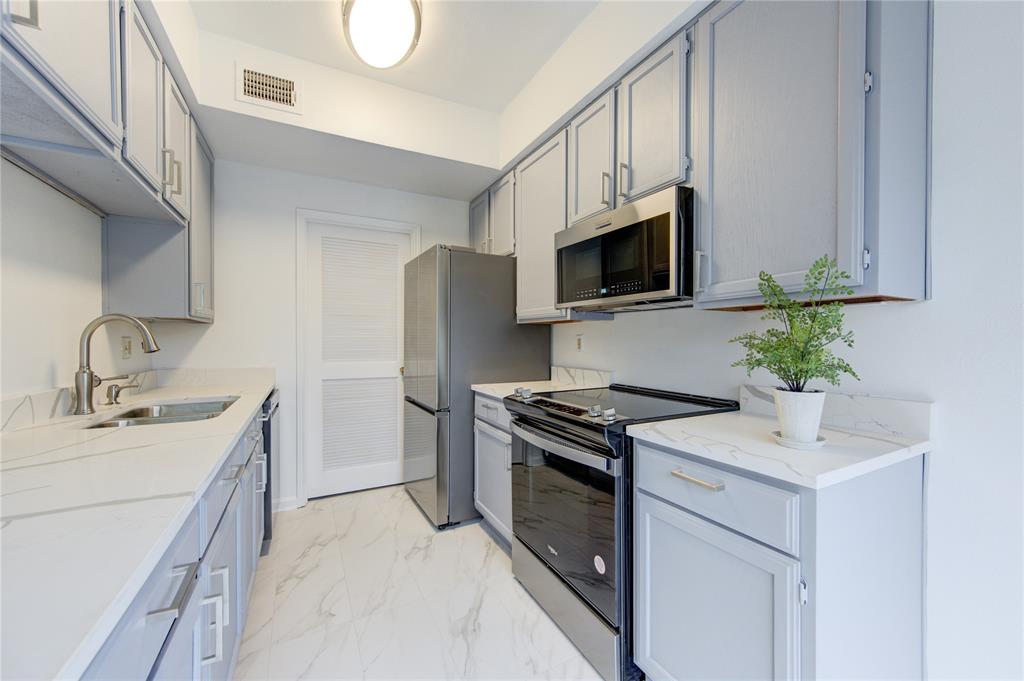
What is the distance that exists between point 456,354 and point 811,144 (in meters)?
1.85

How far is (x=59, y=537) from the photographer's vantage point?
0.63 meters

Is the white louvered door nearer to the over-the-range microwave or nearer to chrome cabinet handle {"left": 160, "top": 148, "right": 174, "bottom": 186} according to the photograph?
chrome cabinet handle {"left": 160, "top": 148, "right": 174, "bottom": 186}

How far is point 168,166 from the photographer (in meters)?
1.71

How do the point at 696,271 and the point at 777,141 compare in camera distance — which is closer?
the point at 777,141

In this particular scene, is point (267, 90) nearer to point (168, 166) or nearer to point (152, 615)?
point (168, 166)

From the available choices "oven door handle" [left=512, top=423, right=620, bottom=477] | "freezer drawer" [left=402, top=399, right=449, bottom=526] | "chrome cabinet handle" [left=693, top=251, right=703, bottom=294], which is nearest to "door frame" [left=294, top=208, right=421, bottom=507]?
"freezer drawer" [left=402, top=399, right=449, bottom=526]

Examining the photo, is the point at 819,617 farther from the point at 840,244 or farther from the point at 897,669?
the point at 840,244

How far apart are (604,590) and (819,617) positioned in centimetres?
66

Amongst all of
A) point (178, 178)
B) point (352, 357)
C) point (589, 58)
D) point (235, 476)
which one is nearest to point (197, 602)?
point (235, 476)

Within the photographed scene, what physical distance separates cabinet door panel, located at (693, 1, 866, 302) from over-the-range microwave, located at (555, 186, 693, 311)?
8 centimetres

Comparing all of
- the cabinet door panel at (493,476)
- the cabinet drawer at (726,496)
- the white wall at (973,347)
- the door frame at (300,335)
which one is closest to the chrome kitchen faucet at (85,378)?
the door frame at (300,335)

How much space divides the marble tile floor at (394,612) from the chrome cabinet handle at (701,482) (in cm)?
84

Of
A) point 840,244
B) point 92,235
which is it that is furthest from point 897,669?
point 92,235

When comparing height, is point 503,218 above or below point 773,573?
above
